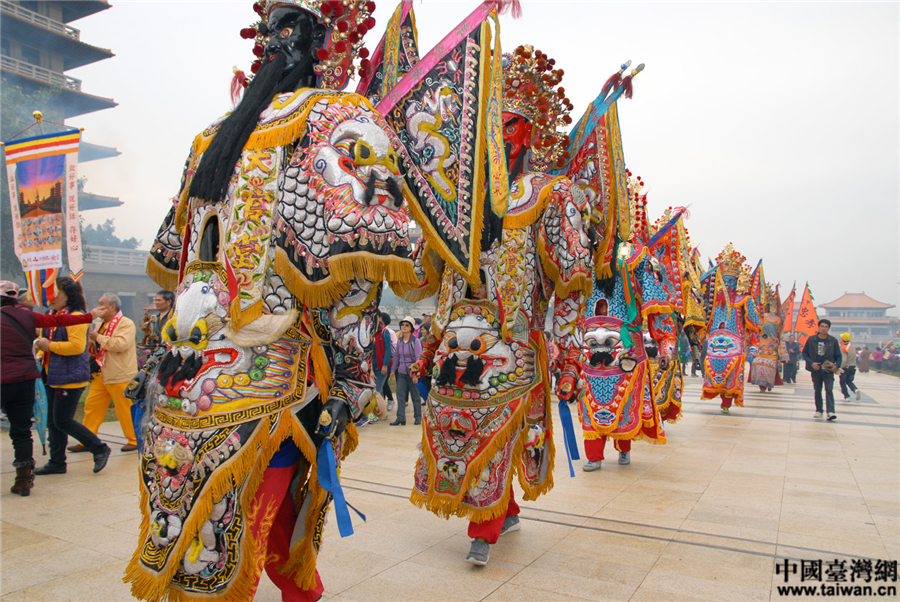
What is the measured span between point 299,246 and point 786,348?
66.9 feet

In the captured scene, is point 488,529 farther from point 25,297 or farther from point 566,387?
point 25,297

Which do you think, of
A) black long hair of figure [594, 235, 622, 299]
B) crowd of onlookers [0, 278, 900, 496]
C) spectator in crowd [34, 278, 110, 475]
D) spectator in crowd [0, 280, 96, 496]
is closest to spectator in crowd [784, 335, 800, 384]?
crowd of onlookers [0, 278, 900, 496]

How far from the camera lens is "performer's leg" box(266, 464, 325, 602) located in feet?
7.07

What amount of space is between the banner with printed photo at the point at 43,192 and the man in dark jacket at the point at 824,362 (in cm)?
1054

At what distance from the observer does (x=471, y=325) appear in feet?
10.8

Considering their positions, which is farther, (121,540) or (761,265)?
(761,265)

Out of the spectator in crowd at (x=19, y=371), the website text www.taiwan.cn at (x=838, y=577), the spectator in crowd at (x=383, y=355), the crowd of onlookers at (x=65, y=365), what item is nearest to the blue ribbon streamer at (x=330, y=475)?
the crowd of onlookers at (x=65, y=365)

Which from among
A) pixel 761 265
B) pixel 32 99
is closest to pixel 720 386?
pixel 761 265

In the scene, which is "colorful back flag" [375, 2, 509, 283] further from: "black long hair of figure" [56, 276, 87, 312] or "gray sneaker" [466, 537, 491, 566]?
"black long hair of figure" [56, 276, 87, 312]

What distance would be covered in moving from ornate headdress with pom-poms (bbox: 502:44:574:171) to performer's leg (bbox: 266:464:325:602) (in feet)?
8.42

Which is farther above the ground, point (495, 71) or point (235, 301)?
point (495, 71)

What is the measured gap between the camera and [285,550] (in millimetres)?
2156

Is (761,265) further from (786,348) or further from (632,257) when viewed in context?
(632,257)

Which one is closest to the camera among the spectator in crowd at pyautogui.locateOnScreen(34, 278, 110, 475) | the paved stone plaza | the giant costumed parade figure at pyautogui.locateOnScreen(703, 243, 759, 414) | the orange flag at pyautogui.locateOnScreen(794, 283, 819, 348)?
the paved stone plaza
